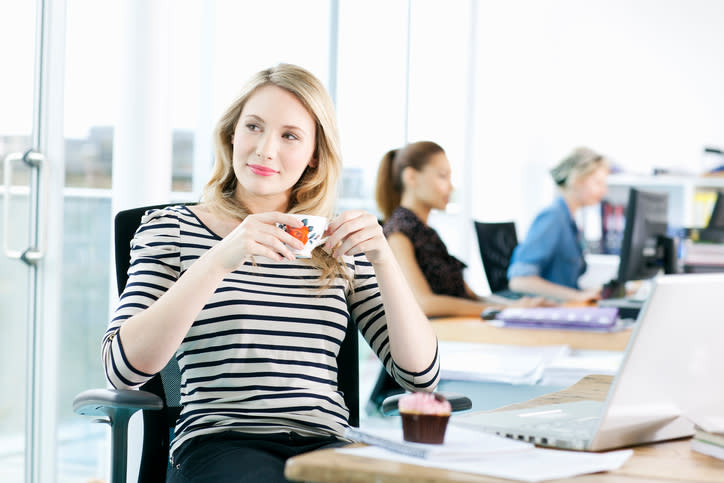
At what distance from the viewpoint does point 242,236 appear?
1301 mm

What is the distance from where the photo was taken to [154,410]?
1434mm

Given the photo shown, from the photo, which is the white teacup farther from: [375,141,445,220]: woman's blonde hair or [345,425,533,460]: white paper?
[375,141,445,220]: woman's blonde hair

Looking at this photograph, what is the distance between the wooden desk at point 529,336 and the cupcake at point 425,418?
139 centimetres

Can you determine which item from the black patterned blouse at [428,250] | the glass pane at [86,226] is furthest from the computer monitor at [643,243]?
the glass pane at [86,226]

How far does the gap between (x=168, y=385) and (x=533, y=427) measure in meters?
0.81

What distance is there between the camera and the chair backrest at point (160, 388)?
5.10 ft

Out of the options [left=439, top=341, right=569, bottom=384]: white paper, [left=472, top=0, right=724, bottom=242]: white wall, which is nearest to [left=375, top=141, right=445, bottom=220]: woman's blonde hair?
[left=439, top=341, right=569, bottom=384]: white paper

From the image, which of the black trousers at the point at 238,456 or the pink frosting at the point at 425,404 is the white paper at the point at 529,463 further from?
the black trousers at the point at 238,456

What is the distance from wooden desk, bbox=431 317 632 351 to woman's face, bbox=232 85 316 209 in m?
0.91

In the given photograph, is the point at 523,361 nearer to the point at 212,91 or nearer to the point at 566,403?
the point at 566,403

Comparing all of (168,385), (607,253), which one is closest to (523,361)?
(168,385)

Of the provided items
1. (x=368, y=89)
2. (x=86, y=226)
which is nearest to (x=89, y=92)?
(x=86, y=226)

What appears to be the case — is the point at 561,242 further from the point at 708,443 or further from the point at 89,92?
the point at 708,443

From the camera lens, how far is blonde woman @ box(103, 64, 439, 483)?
1356mm
